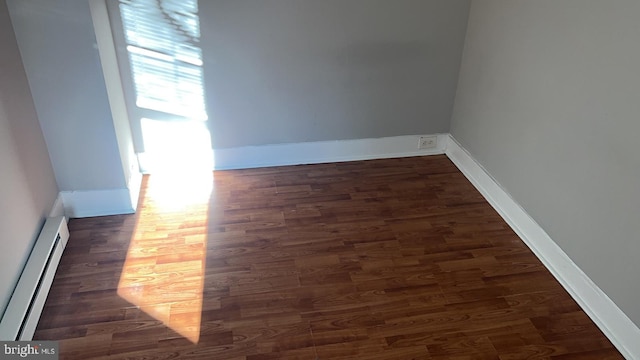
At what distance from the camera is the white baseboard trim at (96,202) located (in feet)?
8.99

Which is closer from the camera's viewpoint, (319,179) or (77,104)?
(77,104)

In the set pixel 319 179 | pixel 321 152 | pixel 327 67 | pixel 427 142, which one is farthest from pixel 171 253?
pixel 427 142

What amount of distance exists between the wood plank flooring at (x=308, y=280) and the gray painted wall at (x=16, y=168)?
24 cm

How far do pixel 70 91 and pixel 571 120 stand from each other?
235 centimetres

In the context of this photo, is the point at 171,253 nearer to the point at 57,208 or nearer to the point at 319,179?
the point at 57,208

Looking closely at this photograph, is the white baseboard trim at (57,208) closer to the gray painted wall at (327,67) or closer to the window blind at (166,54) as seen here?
the window blind at (166,54)

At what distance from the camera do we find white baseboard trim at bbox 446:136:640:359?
79.4 inches

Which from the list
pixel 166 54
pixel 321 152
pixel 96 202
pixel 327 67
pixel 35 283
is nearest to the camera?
pixel 35 283

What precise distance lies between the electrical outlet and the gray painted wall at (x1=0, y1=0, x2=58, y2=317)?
2278 millimetres

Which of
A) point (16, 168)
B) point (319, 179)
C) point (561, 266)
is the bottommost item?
point (319, 179)

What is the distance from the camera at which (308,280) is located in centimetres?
237

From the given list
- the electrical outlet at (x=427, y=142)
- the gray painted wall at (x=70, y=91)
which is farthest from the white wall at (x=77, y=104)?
the electrical outlet at (x=427, y=142)

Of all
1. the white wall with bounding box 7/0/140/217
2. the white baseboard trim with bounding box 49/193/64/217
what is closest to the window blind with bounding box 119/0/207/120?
the white wall with bounding box 7/0/140/217

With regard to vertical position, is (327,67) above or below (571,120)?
below
